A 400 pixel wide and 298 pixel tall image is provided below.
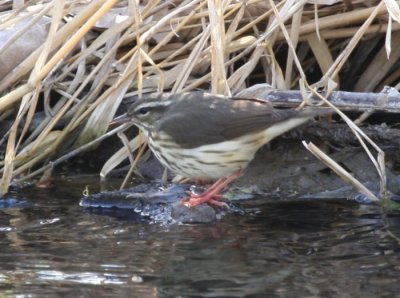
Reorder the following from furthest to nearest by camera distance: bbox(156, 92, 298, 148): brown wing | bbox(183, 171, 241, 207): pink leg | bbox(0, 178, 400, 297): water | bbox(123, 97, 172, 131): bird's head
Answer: bbox(123, 97, 172, 131): bird's head, bbox(183, 171, 241, 207): pink leg, bbox(156, 92, 298, 148): brown wing, bbox(0, 178, 400, 297): water

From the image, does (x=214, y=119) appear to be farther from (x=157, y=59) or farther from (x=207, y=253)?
(x=157, y=59)

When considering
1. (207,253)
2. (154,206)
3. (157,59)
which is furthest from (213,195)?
(157,59)

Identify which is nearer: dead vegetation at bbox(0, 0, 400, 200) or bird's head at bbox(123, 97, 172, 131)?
bird's head at bbox(123, 97, 172, 131)

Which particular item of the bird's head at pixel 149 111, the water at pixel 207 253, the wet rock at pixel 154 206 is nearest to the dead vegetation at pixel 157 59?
the bird's head at pixel 149 111

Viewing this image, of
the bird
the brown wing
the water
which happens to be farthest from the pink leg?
the brown wing

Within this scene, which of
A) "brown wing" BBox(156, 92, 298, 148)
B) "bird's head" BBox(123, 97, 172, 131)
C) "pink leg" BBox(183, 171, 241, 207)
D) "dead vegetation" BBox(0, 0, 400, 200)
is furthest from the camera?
"dead vegetation" BBox(0, 0, 400, 200)

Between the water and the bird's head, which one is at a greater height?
the bird's head

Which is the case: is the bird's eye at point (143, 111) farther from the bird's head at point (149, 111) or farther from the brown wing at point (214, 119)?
the brown wing at point (214, 119)

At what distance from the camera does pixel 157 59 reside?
703cm

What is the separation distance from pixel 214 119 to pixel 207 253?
3.16ft


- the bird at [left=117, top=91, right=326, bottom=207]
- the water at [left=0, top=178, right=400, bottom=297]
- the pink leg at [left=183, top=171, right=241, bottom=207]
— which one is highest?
the bird at [left=117, top=91, right=326, bottom=207]

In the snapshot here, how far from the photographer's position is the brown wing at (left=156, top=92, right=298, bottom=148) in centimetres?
574

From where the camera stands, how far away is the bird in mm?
5746

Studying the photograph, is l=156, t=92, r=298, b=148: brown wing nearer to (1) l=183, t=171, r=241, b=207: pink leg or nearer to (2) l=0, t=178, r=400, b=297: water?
(1) l=183, t=171, r=241, b=207: pink leg
